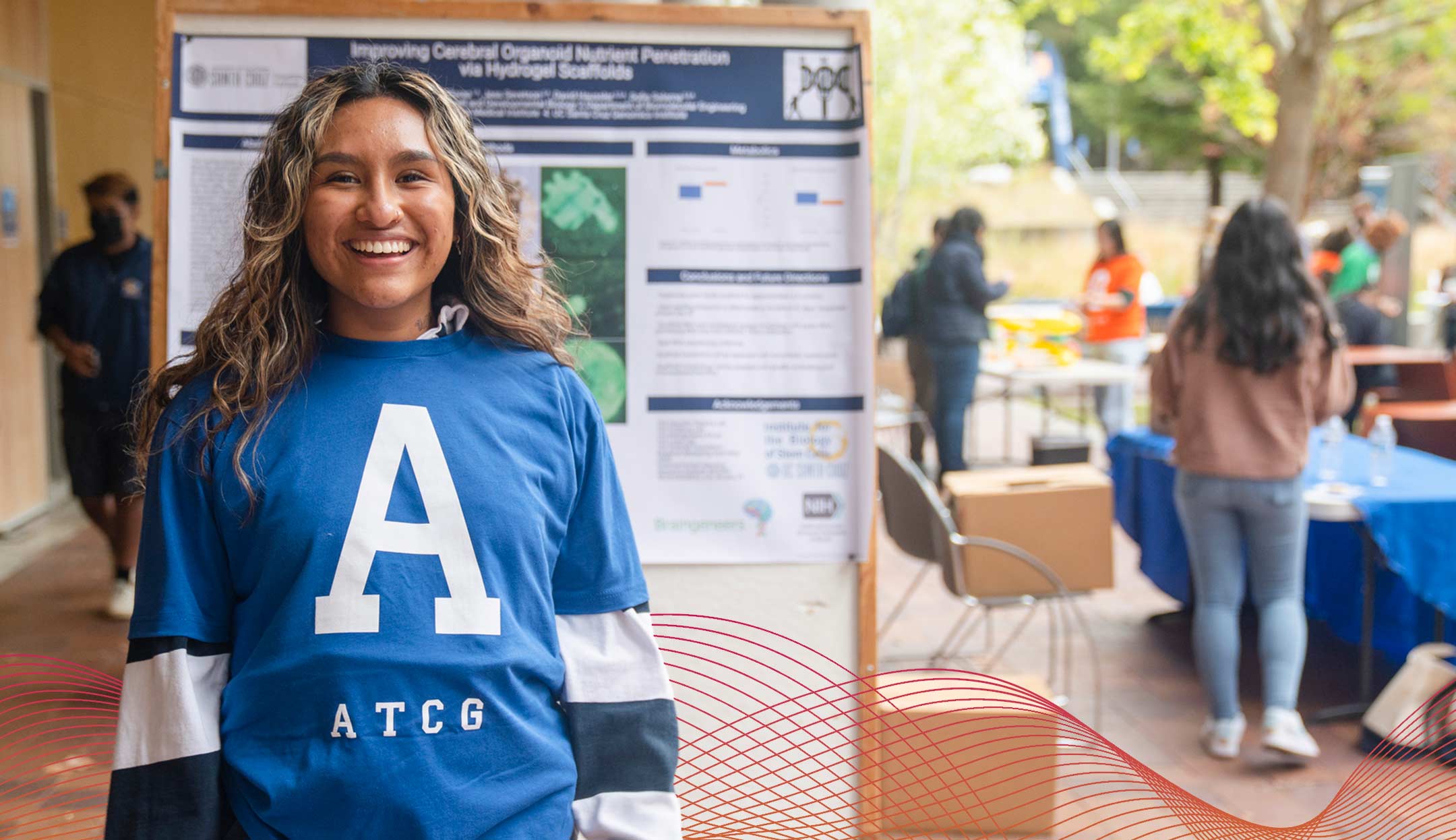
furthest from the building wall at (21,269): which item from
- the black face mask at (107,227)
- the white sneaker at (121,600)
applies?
the white sneaker at (121,600)

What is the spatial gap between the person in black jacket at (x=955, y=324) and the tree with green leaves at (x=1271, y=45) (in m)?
5.19

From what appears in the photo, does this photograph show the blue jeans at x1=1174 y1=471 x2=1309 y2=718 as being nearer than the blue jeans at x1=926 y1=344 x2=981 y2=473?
Yes

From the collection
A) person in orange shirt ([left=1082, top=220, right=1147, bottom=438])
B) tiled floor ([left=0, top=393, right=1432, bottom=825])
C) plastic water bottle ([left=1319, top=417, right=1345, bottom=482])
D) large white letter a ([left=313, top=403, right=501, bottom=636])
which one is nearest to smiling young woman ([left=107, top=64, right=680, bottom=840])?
large white letter a ([left=313, top=403, right=501, bottom=636])

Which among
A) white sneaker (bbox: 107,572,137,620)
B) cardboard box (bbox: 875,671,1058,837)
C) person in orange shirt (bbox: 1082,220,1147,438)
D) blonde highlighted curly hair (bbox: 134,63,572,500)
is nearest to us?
blonde highlighted curly hair (bbox: 134,63,572,500)

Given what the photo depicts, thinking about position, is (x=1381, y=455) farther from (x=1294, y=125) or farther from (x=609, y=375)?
(x=1294, y=125)

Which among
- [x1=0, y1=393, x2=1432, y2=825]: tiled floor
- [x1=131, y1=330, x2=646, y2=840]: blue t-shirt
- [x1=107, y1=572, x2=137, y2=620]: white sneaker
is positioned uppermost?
[x1=131, y1=330, x2=646, y2=840]: blue t-shirt

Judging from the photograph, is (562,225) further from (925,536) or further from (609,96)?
(925,536)

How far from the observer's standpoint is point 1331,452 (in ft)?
17.0

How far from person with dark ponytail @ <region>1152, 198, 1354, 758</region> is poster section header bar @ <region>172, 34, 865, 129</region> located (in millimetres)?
1927

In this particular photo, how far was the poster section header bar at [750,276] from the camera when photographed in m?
3.11

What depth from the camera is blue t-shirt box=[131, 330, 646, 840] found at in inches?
56.5

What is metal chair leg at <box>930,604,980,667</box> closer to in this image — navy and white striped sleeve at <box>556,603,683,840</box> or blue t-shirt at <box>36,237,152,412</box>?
blue t-shirt at <box>36,237,152,412</box>

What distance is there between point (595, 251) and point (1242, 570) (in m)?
2.72

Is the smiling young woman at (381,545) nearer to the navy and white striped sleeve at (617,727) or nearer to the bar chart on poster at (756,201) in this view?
the navy and white striped sleeve at (617,727)
